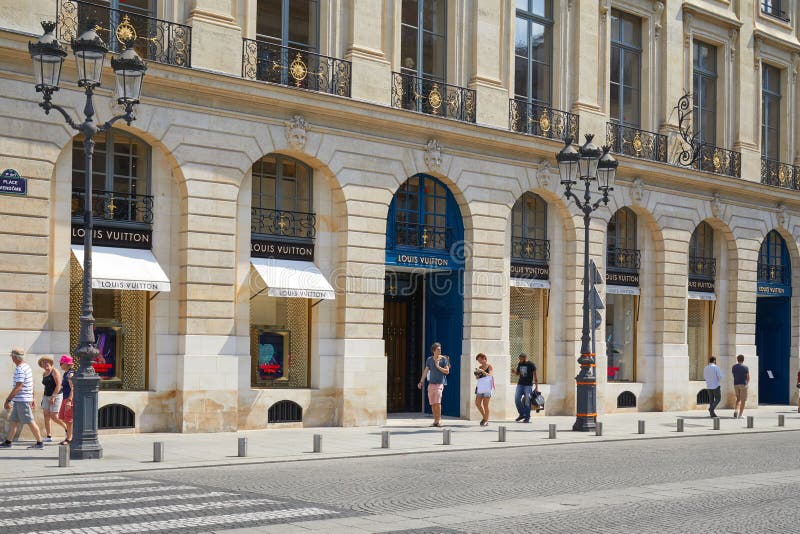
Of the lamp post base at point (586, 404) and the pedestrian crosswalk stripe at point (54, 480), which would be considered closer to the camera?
the pedestrian crosswalk stripe at point (54, 480)

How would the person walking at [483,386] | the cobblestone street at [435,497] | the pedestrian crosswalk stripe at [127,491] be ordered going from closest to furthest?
the cobblestone street at [435,497] < the pedestrian crosswalk stripe at [127,491] < the person walking at [483,386]

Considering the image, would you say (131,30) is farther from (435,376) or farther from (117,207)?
(435,376)

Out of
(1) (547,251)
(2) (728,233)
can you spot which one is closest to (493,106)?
(1) (547,251)

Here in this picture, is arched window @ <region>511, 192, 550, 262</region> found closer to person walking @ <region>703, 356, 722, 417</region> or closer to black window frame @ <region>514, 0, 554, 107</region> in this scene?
black window frame @ <region>514, 0, 554, 107</region>

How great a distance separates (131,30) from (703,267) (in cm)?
2008

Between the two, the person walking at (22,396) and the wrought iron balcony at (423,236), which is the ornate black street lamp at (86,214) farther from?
the wrought iron balcony at (423,236)

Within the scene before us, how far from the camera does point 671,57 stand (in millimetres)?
32562

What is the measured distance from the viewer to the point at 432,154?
25.8 metres

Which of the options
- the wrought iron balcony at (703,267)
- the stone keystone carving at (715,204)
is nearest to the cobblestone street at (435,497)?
the wrought iron balcony at (703,267)

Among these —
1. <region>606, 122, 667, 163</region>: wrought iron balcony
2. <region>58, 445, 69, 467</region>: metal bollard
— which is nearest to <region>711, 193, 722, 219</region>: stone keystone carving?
<region>606, 122, 667, 163</region>: wrought iron balcony

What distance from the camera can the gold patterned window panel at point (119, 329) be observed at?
20788mm

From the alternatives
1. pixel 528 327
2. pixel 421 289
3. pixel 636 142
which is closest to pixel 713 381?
pixel 528 327

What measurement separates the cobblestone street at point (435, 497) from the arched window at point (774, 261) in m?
19.0

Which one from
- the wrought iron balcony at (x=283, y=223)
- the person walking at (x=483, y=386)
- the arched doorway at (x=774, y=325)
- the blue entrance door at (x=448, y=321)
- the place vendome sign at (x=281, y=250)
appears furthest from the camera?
the arched doorway at (x=774, y=325)
